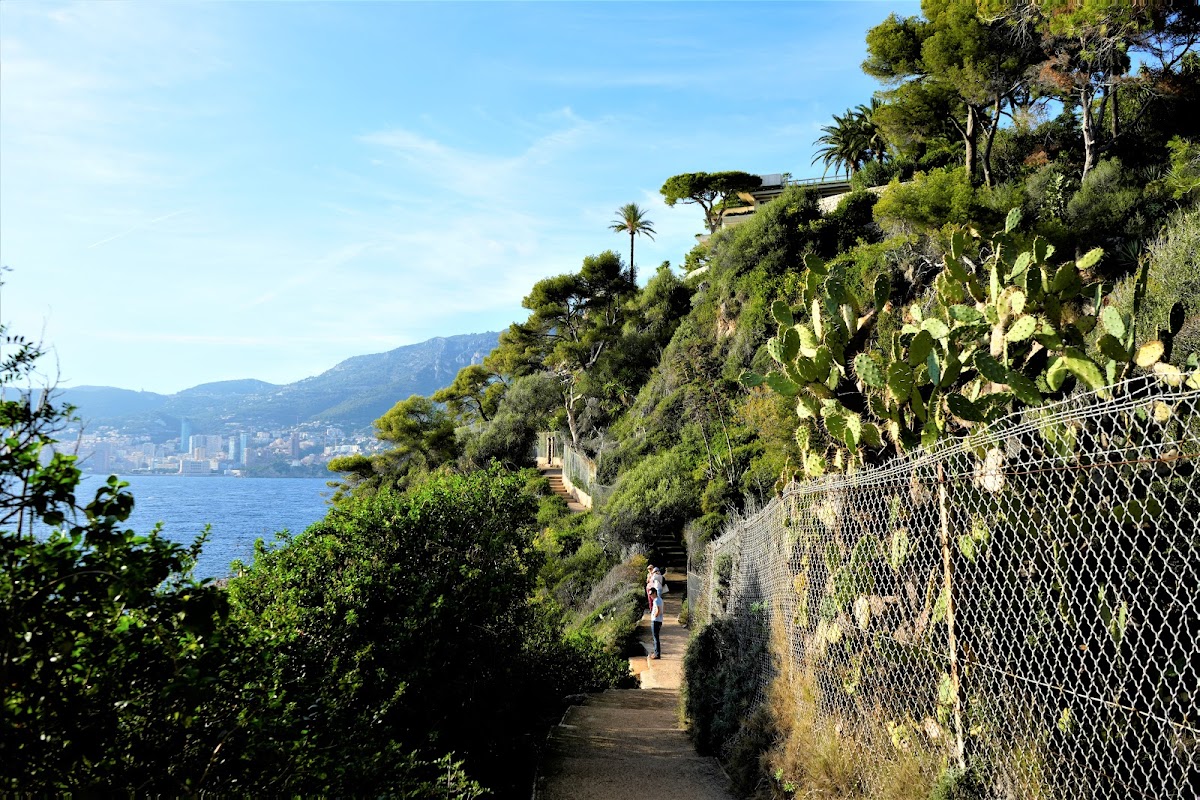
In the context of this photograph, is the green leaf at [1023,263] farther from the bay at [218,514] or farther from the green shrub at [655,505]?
the green shrub at [655,505]

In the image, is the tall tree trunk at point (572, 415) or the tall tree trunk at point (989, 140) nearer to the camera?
the tall tree trunk at point (989, 140)

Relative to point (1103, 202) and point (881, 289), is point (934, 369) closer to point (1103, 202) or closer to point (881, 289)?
point (881, 289)

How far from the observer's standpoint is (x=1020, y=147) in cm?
2722

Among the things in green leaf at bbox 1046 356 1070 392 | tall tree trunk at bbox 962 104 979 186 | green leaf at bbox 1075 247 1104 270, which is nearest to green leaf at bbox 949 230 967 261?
green leaf at bbox 1075 247 1104 270

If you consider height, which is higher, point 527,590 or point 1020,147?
point 1020,147

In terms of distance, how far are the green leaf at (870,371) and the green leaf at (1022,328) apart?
72cm

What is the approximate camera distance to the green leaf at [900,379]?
14.4ft

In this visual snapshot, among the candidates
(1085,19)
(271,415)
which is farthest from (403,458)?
(271,415)

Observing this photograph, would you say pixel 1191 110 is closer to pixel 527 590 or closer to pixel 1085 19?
pixel 1085 19

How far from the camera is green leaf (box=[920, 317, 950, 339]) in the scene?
14.7 feet

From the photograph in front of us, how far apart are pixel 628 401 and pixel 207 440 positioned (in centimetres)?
11898

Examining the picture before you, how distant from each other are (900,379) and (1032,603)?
149cm

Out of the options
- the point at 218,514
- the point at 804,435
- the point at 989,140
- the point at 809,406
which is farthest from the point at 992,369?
the point at 218,514

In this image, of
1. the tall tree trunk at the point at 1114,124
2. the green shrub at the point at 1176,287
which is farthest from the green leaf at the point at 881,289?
the tall tree trunk at the point at 1114,124
